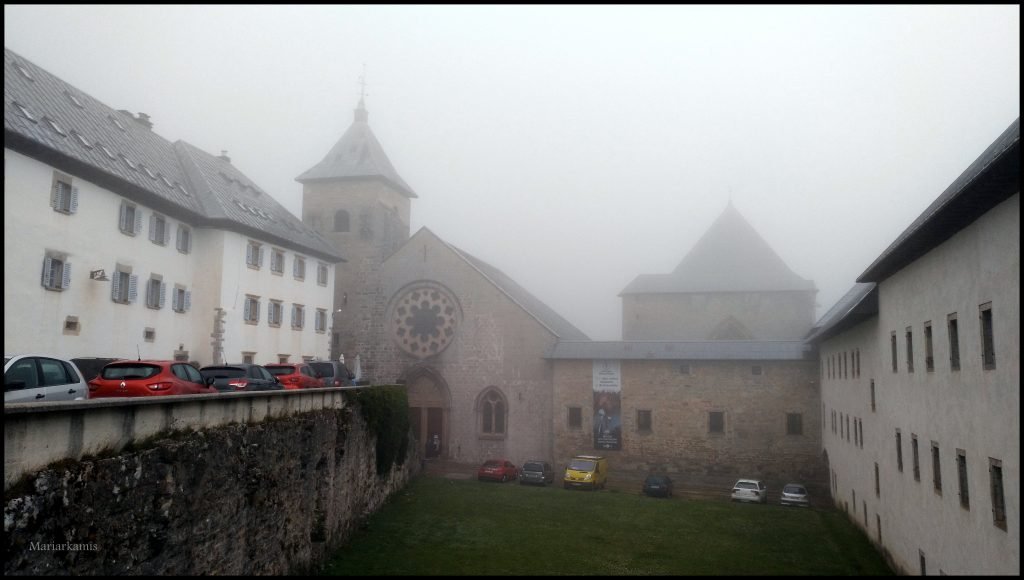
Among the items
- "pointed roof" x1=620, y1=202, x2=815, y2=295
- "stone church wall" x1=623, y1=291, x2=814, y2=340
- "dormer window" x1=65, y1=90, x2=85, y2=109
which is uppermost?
"dormer window" x1=65, y1=90, x2=85, y2=109

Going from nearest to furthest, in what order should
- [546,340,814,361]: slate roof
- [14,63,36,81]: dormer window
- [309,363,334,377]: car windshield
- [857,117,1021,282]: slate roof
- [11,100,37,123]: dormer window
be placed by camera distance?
Result: [857,117,1021,282]: slate roof
[11,100,37,123]: dormer window
[14,63,36,81]: dormer window
[309,363,334,377]: car windshield
[546,340,814,361]: slate roof

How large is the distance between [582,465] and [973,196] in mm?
26702

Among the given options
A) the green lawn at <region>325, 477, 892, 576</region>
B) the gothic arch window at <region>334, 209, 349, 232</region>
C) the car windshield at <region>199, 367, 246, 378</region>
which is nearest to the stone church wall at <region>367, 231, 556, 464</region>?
the gothic arch window at <region>334, 209, 349, 232</region>

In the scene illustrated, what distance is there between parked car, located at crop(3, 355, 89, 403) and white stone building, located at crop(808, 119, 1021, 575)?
1417cm

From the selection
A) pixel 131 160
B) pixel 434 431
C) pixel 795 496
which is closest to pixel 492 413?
pixel 434 431

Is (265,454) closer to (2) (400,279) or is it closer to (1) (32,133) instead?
(1) (32,133)

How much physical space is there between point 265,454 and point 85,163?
14785 millimetres

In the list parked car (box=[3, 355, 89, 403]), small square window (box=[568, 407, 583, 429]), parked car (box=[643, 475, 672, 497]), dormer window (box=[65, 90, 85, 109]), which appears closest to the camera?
parked car (box=[3, 355, 89, 403])

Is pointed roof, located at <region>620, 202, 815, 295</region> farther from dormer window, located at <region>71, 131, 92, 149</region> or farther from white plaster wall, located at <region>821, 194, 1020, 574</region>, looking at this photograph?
dormer window, located at <region>71, 131, 92, 149</region>

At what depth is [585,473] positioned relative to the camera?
34875 mm

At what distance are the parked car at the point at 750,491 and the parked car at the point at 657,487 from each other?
2.90 metres

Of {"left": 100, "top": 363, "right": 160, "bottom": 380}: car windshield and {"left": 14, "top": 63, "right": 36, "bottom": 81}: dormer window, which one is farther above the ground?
{"left": 14, "top": 63, "right": 36, "bottom": 81}: dormer window

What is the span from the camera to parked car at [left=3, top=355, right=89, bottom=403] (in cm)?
1175

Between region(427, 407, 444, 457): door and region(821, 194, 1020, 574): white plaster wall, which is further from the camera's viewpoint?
region(427, 407, 444, 457): door
